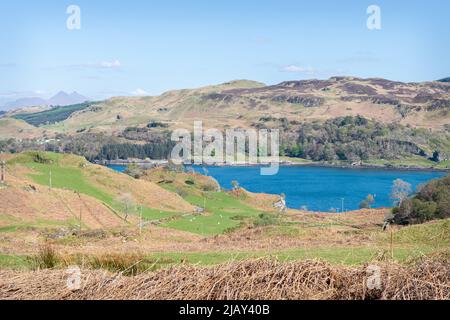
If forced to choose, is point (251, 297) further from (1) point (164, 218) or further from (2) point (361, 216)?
(2) point (361, 216)

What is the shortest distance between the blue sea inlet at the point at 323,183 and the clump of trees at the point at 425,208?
29452mm

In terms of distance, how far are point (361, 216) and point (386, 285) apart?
62.1 meters

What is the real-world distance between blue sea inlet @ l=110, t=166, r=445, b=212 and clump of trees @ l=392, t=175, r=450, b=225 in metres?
29.5

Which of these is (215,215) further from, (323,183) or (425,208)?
(323,183)

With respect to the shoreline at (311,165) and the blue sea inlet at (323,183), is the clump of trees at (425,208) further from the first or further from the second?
the shoreline at (311,165)

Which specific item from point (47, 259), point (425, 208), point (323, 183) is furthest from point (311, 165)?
point (47, 259)

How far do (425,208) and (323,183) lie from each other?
79.7 metres

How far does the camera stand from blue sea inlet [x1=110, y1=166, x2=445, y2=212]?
4007 inches

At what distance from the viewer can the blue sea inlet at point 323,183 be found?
Result: 101775 millimetres

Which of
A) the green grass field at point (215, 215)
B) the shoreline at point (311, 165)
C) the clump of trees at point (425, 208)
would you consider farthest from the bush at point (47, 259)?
the shoreline at point (311, 165)

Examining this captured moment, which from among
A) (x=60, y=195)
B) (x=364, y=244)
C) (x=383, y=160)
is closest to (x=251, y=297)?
(x=364, y=244)

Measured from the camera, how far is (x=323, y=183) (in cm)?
13175

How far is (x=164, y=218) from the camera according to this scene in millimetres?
59969
